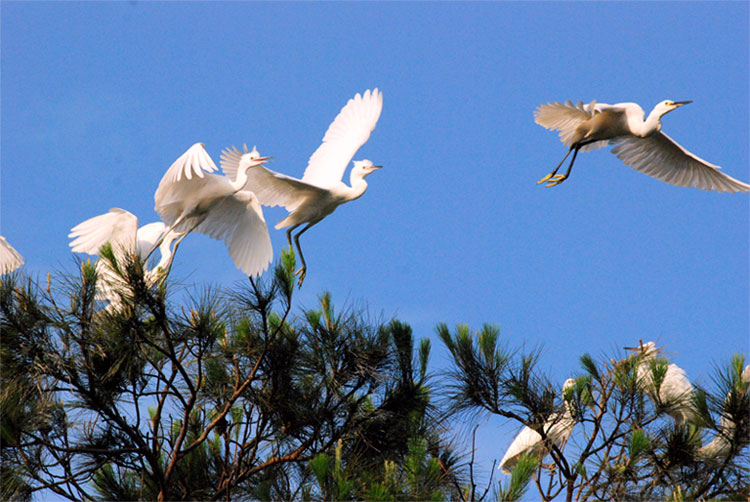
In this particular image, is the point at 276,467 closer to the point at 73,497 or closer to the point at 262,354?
the point at 262,354

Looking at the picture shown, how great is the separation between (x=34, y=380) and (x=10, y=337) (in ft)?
0.78

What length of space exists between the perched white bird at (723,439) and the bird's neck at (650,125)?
7.32ft

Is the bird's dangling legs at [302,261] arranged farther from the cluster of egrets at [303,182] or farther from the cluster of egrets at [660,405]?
the cluster of egrets at [660,405]

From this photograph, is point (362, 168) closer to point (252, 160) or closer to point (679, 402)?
point (252, 160)

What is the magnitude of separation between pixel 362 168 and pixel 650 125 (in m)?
2.05

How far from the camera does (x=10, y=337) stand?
14.5 ft

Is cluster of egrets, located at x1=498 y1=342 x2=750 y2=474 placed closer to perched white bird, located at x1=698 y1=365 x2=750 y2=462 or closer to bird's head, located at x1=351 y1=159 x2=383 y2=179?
perched white bird, located at x1=698 y1=365 x2=750 y2=462

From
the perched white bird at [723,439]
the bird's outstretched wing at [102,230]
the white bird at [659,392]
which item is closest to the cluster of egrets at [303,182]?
the bird's outstretched wing at [102,230]

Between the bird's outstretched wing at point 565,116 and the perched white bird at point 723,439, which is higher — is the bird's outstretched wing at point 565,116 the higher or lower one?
the higher one

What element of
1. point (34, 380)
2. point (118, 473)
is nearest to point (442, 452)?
point (118, 473)

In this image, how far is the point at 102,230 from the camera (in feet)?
19.8

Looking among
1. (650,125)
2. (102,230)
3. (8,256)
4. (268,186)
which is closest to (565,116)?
(650,125)

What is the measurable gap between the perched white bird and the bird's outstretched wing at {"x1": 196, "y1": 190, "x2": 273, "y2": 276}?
2.95m

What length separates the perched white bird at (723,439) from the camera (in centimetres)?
469
